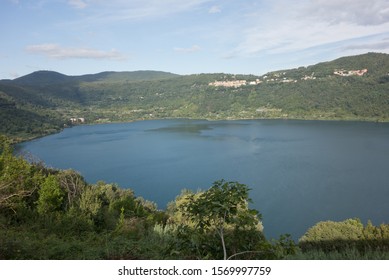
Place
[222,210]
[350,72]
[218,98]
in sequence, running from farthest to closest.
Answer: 1. [218,98]
2. [350,72]
3. [222,210]

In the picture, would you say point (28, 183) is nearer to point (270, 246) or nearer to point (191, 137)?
point (270, 246)

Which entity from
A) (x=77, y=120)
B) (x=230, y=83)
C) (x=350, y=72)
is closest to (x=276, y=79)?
(x=230, y=83)

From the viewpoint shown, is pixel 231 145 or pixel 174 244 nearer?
pixel 174 244

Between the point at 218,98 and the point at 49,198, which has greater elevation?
the point at 218,98

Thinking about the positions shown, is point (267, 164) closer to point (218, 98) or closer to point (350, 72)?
point (218, 98)

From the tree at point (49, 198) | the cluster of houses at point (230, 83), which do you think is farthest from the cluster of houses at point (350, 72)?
the tree at point (49, 198)
